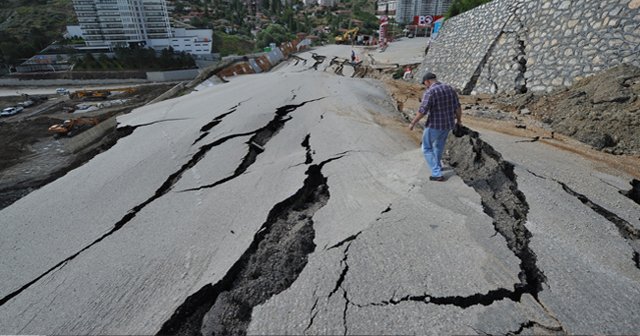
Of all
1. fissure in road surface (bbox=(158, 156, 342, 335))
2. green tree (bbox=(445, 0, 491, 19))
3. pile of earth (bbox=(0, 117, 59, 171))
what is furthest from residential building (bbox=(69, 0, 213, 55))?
fissure in road surface (bbox=(158, 156, 342, 335))

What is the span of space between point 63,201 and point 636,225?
593 centimetres

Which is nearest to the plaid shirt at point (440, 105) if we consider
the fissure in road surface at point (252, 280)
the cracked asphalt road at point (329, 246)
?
the cracked asphalt road at point (329, 246)

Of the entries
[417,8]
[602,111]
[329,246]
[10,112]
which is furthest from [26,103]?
[417,8]

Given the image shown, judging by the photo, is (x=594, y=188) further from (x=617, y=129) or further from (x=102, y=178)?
(x=102, y=178)

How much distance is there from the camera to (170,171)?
392 cm

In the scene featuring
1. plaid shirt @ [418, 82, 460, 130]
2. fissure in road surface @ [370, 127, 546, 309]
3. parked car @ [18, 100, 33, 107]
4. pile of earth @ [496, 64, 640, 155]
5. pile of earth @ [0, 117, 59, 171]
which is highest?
plaid shirt @ [418, 82, 460, 130]

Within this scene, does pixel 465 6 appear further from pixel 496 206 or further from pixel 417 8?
pixel 417 8

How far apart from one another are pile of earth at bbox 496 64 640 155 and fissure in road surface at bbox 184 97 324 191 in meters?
4.90

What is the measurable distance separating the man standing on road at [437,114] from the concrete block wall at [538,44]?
4.40 m

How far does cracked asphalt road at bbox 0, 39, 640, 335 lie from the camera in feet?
5.49

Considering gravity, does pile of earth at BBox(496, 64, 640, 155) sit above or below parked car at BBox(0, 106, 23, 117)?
above

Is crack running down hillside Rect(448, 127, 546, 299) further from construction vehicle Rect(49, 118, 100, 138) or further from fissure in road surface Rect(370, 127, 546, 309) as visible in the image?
construction vehicle Rect(49, 118, 100, 138)

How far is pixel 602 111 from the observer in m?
4.32

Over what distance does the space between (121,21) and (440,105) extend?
159 feet
